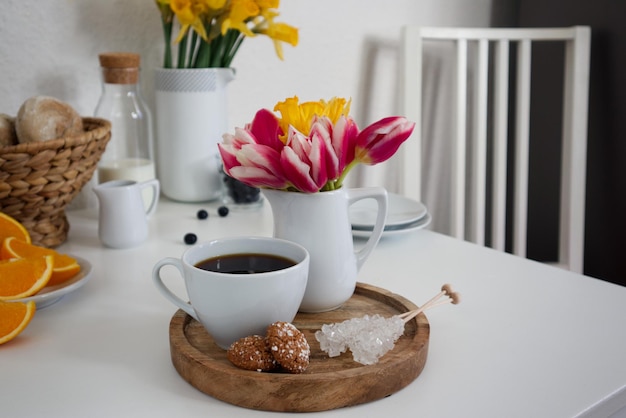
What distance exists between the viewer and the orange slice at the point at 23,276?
79 centimetres

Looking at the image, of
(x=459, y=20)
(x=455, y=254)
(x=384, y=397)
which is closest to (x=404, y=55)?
(x=459, y=20)

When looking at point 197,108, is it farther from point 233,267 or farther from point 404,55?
point 233,267

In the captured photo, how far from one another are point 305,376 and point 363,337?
74 mm

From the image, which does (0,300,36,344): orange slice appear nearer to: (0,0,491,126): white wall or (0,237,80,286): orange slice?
(0,237,80,286): orange slice

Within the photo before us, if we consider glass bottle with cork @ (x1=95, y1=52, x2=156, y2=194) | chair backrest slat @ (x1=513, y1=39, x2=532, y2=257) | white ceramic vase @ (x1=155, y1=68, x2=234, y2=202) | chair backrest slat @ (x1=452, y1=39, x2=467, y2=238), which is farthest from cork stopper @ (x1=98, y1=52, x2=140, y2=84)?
chair backrest slat @ (x1=513, y1=39, x2=532, y2=257)

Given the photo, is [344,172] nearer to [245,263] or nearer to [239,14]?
[245,263]

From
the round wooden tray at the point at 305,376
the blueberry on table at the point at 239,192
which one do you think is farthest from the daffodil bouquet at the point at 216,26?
the round wooden tray at the point at 305,376

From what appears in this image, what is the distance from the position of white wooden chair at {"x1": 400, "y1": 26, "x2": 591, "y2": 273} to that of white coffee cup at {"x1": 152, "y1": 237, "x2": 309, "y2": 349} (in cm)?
99

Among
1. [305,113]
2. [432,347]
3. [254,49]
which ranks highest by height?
[254,49]

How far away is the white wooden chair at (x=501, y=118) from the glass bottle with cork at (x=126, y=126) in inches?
24.4

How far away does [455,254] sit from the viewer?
1.05 metres

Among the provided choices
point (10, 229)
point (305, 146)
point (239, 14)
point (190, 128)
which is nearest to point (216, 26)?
point (239, 14)

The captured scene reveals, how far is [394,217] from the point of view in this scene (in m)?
1.16

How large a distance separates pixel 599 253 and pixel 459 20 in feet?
2.29
